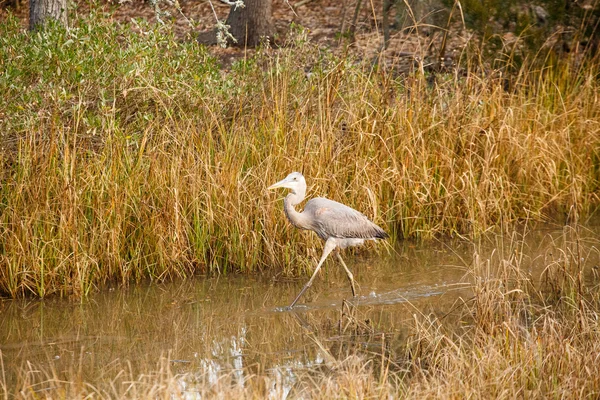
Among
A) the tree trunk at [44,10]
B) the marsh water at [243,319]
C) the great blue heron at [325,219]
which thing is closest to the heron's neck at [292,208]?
the great blue heron at [325,219]

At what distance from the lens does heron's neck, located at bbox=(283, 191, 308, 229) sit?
688 cm

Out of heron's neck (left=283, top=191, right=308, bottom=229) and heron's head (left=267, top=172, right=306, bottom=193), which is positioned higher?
heron's head (left=267, top=172, right=306, bottom=193)

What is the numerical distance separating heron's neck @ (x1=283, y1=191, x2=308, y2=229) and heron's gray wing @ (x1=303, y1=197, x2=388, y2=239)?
0.08 meters

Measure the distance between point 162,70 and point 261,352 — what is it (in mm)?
3508

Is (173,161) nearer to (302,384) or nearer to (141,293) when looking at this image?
(141,293)

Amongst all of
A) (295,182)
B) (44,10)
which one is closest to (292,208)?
(295,182)

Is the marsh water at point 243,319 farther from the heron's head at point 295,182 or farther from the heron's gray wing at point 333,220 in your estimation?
the heron's head at point 295,182

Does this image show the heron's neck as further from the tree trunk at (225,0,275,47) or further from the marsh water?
the tree trunk at (225,0,275,47)

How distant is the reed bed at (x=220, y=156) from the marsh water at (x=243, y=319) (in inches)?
11.7

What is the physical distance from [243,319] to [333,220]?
3.51 feet

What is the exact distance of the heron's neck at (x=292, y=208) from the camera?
688cm

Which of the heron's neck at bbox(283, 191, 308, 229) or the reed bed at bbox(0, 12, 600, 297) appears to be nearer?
the heron's neck at bbox(283, 191, 308, 229)

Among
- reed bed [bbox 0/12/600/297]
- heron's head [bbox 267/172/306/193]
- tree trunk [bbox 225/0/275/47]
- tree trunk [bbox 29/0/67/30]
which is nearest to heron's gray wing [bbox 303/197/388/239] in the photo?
heron's head [bbox 267/172/306/193]

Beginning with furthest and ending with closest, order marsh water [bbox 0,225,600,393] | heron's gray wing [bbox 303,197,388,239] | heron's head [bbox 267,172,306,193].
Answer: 1. heron's gray wing [bbox 303,197,388,239]
2. heron's head [bbox 267,172,306,193]
3. marsh water [bbox 0,225,600,393]
